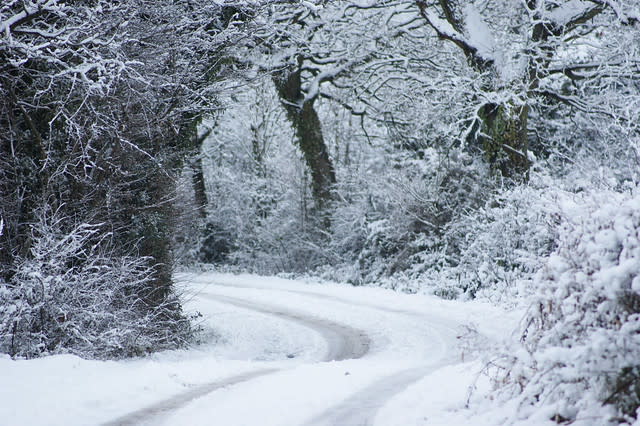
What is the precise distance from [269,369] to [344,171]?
1638 centimetres

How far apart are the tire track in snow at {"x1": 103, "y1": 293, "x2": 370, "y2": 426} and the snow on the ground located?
13 cm

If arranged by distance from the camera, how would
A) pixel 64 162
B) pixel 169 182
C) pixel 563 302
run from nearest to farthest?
pixel 563 302 → pixel 64 162 → pixel 169 182

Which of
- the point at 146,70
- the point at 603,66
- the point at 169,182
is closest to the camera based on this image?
the point at 146,70

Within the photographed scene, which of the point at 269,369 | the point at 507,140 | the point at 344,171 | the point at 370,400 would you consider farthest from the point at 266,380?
the point at 344,171

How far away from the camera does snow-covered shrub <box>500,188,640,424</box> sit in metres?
4.04

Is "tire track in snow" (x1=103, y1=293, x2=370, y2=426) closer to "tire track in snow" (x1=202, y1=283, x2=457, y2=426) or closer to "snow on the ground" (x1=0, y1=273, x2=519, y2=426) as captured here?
"snow on the ground" (x1=0, y1=273, x2=519, y2=426)

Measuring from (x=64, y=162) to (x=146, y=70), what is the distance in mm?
2147

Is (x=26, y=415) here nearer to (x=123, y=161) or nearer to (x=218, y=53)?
(x=123, y=161)

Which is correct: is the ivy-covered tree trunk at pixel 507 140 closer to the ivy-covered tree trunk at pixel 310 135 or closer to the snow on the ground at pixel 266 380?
the snow on the ground at pixel 266 380

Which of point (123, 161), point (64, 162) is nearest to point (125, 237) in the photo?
point (123, 161)

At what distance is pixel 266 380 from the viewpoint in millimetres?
7477

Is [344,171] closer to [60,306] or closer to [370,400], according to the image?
[60,306]

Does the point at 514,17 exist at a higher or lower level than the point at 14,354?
higher

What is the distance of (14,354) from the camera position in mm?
7969
